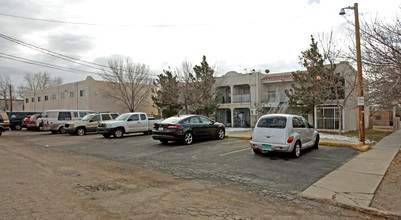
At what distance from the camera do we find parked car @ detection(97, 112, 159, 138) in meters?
16.8

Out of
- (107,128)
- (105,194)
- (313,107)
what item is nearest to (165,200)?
(105,194)

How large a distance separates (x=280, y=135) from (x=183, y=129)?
16.0 feet

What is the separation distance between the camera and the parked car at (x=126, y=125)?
16812 millimetres

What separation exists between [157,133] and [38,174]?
6.18 metres

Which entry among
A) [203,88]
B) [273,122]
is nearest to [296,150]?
[273,122]

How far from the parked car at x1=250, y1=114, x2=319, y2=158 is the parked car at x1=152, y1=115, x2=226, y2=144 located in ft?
12.7

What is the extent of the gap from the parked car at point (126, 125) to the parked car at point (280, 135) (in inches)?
400

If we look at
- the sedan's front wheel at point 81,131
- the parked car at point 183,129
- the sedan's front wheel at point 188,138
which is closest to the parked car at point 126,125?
the sedan's front wheel at point 81,131

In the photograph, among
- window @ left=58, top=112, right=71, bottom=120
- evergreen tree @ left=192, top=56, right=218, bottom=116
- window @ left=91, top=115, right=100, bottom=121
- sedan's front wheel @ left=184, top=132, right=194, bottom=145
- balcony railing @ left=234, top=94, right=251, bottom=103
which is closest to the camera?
sedan's front wheel @ left=184, top=132, right=194, bottom=145

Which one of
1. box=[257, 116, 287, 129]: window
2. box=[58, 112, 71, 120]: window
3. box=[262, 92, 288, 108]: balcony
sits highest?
box=[262, 92, 288, 108]: balcony

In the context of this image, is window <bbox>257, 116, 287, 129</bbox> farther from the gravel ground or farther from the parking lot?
the gravel ground

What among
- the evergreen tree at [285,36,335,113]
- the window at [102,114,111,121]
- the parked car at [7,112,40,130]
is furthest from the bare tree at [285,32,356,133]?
the parked car at [7,112,40,130]

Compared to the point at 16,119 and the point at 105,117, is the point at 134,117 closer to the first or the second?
the point at 105,117

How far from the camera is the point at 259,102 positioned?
91.1 feet
